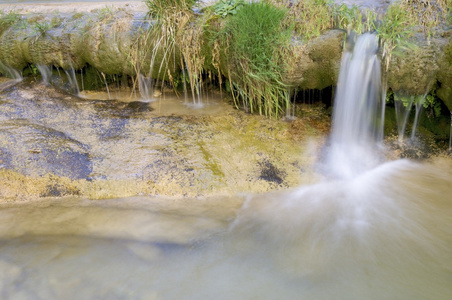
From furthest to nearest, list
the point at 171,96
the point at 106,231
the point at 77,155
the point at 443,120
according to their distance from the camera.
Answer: the point at 171,96 → the point at 443,120 → the point at 77,155 → the point at 106,231

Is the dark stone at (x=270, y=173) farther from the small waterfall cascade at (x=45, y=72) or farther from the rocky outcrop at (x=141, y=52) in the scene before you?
Result: the small waterfall cascade at (x=45, y=72)

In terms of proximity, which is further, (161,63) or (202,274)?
(161,63)

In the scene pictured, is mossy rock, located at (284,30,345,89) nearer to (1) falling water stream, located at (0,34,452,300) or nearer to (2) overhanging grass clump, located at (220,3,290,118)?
(2) overhanging grass clump, located at (220,3,290,118)

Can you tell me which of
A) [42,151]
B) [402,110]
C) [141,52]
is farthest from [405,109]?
[42,151]

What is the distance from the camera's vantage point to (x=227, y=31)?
423cm

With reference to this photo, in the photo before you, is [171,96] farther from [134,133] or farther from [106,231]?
[106,231]

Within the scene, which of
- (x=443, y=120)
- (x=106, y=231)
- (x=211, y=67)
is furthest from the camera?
(x=211, y=67)

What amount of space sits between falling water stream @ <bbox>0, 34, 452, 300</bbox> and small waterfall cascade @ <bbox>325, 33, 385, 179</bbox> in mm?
182

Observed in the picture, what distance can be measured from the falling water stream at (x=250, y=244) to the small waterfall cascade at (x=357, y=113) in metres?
0.18

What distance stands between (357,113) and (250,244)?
2.08 meters

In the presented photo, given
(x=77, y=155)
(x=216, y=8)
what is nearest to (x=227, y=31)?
(x=216, y=8)

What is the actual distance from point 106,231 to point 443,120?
139 inches

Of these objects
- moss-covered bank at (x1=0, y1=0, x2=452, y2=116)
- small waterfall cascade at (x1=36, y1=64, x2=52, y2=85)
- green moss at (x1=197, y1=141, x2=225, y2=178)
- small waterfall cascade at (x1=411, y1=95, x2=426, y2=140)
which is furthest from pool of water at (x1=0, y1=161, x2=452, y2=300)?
small waterfall cascade at (x1=36, y1=64, x2=52, y2=85)

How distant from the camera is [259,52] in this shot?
4.03 metres
